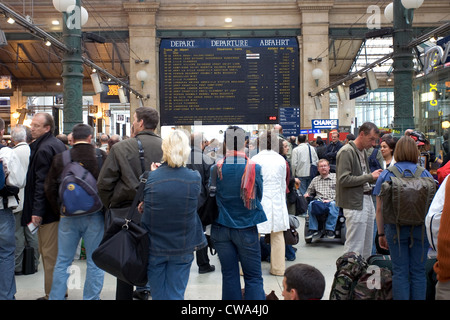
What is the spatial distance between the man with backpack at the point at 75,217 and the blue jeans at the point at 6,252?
438mm

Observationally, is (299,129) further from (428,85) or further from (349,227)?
(349,227)

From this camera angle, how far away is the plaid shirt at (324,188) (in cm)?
768

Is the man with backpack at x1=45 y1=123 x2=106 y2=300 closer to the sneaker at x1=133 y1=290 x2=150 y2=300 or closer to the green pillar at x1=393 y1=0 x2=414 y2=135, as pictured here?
the sneaker at x1=133 y1=290 x2=150 y2=300

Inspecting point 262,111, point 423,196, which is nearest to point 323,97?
point 262,111

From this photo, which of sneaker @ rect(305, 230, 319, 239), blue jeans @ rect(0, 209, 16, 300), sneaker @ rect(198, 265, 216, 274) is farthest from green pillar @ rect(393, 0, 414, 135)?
blue jeans @ rect(0, 209, 16, 300)

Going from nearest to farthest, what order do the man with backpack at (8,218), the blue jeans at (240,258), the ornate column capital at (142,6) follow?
the blue jeans at (240,258) < the man with backpack at (8,218) < the ornate column capital at (142,6)

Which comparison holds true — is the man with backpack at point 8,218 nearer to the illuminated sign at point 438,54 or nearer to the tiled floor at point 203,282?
the tiled floor at point 203,282

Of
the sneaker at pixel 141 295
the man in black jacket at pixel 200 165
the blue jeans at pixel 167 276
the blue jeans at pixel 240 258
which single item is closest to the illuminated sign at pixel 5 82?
the man in black jacket at pixel 200 165

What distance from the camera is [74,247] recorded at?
4.21m

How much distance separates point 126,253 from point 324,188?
16.6ft

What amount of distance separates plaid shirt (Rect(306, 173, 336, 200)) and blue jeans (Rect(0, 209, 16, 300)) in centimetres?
486

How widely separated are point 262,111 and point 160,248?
11.4 metres

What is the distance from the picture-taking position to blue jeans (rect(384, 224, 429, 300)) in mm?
3865

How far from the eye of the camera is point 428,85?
58.2 ft
